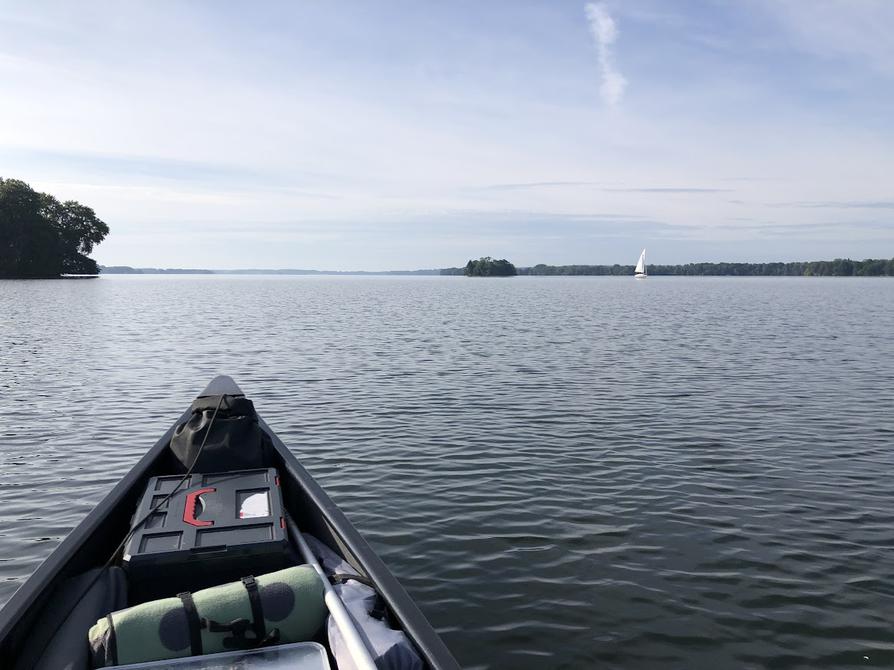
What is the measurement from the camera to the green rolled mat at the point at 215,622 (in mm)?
3875

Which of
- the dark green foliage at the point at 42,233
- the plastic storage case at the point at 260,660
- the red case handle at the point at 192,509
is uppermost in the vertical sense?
the dark green foliage at the point at 42,233

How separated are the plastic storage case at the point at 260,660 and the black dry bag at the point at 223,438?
2.86 metres

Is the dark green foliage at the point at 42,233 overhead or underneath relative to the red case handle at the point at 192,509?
overhead

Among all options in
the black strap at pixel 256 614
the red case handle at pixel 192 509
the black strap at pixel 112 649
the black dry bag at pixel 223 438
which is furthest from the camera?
the black dry bag at pixel 223 438

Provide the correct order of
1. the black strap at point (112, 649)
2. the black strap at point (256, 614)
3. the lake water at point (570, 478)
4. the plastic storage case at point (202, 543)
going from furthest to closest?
the lake water at point (570, 478)
the plastic storage case at point (202, 543)
the black strap at point (256, 614)
the black strap at point (112, 649)

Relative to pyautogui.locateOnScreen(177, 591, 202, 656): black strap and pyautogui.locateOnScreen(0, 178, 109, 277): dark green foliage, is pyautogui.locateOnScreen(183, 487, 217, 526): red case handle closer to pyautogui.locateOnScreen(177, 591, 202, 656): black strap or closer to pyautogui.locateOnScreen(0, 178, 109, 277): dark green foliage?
pyautogui.locateOnScreen(177, 591, 202, 656): black strap

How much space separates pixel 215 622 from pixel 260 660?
355 mm

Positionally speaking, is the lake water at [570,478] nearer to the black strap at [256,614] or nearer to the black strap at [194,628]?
the black strap at [256,614]

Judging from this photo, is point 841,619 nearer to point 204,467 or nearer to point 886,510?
point 886,510

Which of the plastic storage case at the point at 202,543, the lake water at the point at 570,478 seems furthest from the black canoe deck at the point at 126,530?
the lake water at the point at 570,478

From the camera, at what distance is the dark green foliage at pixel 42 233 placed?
9962cm

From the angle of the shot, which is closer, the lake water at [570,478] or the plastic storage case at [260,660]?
the plastic storage case at [260,660]

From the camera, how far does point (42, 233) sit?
102625 mm

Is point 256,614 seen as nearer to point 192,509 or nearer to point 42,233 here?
point 192,509
